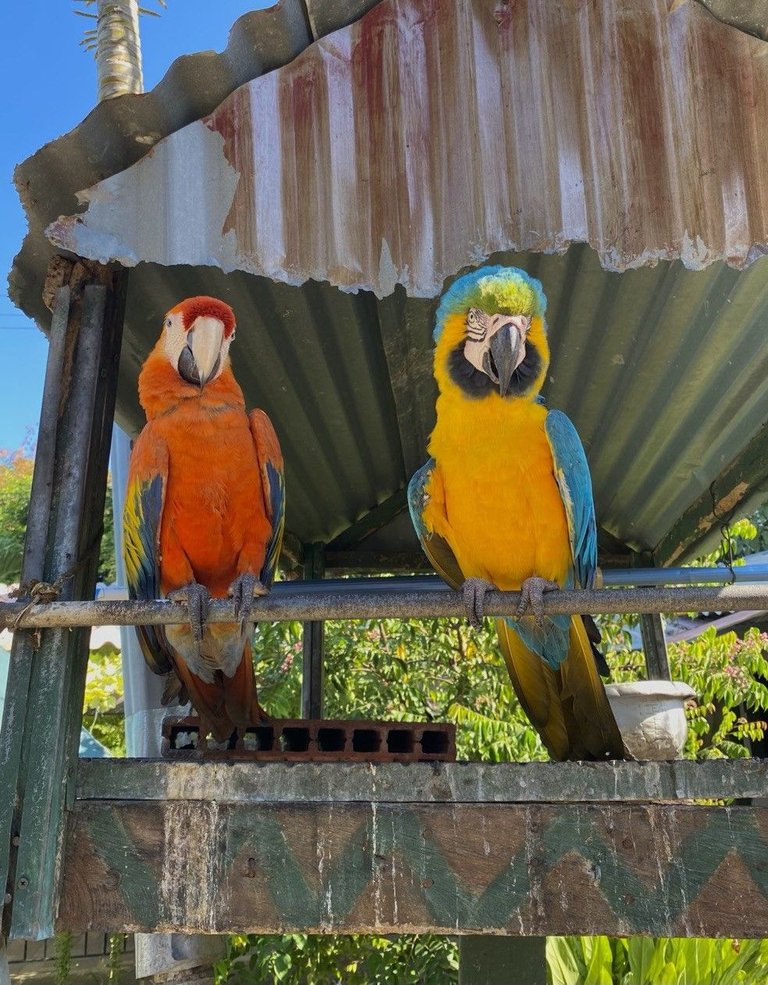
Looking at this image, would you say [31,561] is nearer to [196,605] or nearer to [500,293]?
[196,605]

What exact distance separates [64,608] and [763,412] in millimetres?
3490

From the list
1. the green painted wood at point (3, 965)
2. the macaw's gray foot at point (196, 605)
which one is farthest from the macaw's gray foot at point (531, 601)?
the green painted wood at point (3, 965)

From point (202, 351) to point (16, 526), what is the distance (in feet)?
38.6

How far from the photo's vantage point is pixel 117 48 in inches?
212

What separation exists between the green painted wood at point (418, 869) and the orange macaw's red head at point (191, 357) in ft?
4.25

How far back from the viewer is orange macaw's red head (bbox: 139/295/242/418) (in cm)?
266

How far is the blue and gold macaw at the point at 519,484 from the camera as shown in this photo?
2.63 meters

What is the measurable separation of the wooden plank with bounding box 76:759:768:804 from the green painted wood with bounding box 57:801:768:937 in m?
0.04

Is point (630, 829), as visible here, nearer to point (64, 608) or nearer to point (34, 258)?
point (64, 608)

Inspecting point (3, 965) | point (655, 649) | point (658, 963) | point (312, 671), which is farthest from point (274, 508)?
point (658, 963)

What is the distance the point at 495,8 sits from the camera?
8.50 ft

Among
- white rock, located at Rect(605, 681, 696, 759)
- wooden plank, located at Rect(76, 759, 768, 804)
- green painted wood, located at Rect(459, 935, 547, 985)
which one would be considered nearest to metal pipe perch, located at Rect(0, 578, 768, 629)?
wooden plank, located at Rect(76, 759, 768, 804)

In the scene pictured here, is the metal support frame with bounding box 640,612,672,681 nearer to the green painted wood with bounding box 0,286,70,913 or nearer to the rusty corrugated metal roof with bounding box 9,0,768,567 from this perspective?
the rusty corrugated metal roof with bounding box 9,0,768,567

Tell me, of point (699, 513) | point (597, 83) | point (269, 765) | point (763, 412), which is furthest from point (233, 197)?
point (699, 513)
